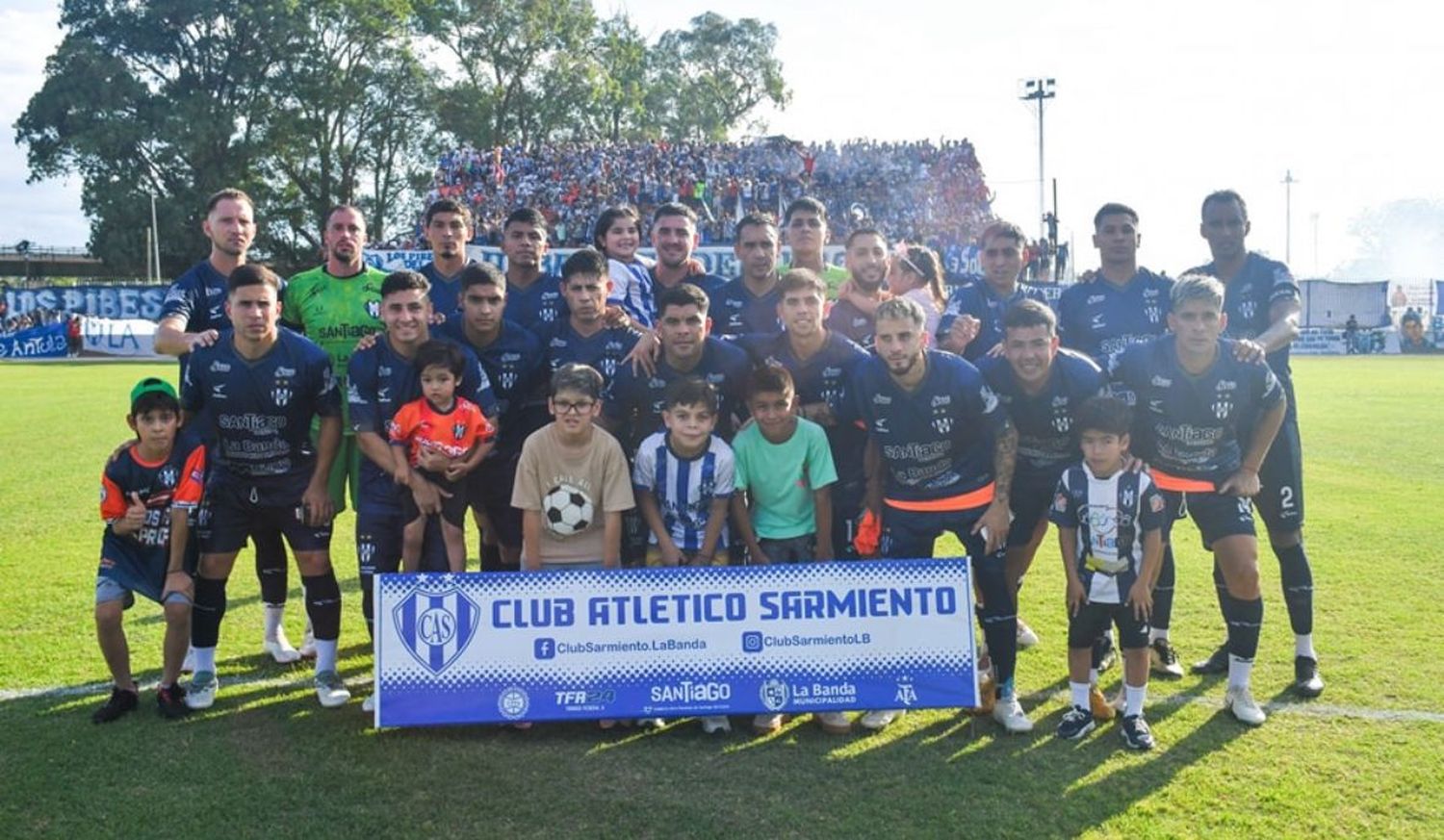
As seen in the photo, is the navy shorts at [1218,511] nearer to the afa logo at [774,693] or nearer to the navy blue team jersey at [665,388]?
the afa logo at [774,693]

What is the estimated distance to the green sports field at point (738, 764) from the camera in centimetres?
350

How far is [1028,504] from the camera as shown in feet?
15.6

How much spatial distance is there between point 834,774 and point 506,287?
3.16m

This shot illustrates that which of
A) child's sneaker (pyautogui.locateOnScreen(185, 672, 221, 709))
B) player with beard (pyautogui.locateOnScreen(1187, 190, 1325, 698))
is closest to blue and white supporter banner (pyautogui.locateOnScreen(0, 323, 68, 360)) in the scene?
child's sneaker (pyautogui.locateOnScreen(185, 672, 221, 709))

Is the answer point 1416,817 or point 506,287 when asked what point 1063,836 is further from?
point 506,287

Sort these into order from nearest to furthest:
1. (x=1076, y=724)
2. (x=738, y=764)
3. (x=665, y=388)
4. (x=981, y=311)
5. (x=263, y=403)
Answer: (x=738, y=764)
(x=1076, y=724)
(x=263, y=403)
(x=665, y=388)
(x=981, y=311)

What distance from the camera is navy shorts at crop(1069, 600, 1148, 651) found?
14.0ft

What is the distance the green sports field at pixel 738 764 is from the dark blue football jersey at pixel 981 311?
1691mm

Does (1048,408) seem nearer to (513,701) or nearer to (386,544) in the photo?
(513,701)

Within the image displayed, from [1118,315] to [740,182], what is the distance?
28894 mm

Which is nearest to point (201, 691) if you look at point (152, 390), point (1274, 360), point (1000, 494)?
point (152, 390)

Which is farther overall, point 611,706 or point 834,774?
point 611,706

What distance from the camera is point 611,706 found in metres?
4.27

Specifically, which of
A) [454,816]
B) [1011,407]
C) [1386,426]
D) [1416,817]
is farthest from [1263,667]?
[1386,426]
